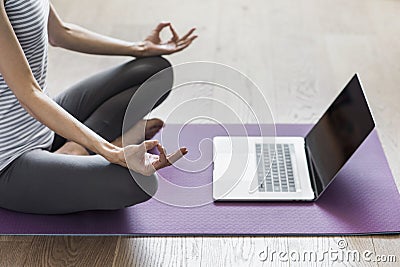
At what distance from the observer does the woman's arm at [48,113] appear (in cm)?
143

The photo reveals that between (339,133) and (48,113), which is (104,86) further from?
(339,133)

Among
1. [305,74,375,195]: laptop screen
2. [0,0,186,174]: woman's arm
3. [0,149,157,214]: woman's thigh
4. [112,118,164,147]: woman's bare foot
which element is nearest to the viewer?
[0,0,186,174]: woman's arm

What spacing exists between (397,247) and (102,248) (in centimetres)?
69

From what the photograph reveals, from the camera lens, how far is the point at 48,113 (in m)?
1.47

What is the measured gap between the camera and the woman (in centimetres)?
146

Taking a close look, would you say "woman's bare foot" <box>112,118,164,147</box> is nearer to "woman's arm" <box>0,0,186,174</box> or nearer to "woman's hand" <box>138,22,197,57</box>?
"woman's hand" <box>138,22,197,57</box>

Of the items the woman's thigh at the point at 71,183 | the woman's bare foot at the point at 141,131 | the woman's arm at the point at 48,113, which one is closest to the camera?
the woman's arm at the point at 48,113

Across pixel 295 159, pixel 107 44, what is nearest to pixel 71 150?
pixel 107 44

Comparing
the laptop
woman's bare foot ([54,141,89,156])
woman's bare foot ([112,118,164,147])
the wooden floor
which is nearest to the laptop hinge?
the laptop

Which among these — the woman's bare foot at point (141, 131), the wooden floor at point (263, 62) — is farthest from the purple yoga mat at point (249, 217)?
the woman's bare foot at point (141, 131)

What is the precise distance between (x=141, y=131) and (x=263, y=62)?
725 millimetres

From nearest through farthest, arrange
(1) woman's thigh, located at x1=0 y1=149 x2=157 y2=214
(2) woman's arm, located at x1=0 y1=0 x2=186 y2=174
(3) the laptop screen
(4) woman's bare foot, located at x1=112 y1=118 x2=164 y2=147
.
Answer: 1. (2) woman's arm, located at x1=0 y1=0 x2=186 y2=174
2. (1) woman's thigh, located at x1=0 y1=149 x2=157 y2=214
3. (3) the laptop screen
4. (4) woman's bare foot, located at x1=112 y1=118 x2=164 y2=147

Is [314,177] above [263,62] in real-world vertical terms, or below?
above

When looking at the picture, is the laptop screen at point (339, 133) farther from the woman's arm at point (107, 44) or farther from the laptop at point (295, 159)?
Answer: the woman's arm at point (107, 44)
